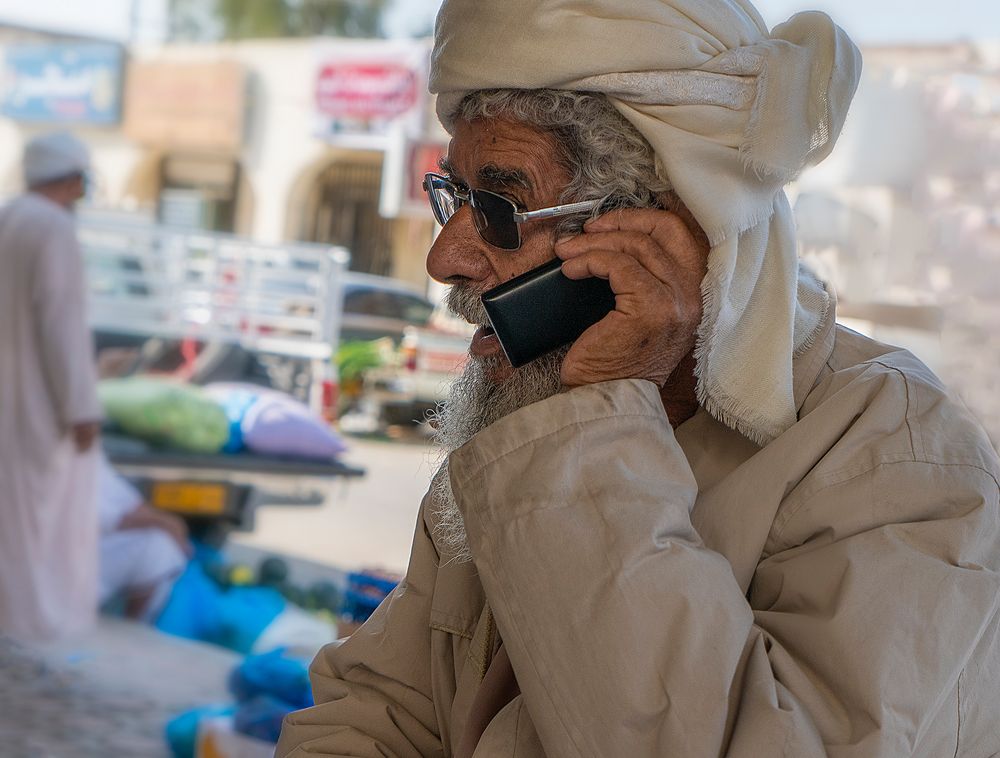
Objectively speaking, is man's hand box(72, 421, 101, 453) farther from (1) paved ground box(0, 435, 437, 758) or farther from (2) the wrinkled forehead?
(2) the wrinkled forehead

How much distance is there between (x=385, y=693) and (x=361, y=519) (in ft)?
23.5

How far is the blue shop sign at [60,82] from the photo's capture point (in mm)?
18625

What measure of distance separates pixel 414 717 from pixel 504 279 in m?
0.60

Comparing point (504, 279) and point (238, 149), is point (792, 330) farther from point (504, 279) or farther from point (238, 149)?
point (238, 149)

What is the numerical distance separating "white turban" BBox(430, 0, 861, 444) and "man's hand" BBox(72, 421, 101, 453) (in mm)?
4781

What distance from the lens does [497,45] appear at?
1468 millimetres

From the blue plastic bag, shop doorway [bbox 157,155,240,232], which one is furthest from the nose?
shop doorway [bbox 157,155,240,232]

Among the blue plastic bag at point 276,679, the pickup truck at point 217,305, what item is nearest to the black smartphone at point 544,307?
the blue plastic bag at point 276,679

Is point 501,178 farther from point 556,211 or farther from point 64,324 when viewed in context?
point 64,324

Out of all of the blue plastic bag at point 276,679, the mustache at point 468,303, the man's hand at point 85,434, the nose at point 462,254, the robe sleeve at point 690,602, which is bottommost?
the blue plastic bag at point 276,679

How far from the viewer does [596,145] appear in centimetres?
148

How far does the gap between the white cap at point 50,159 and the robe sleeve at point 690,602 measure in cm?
510

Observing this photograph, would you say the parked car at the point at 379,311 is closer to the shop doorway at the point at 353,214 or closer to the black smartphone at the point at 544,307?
the shop doorway at the point at 353,214

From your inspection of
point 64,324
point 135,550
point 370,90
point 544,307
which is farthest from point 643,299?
point 370,90
